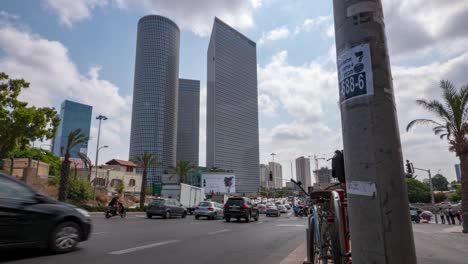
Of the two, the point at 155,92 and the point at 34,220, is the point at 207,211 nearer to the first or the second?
the point at 34,220

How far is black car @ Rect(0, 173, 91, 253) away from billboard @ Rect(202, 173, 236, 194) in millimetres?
77749

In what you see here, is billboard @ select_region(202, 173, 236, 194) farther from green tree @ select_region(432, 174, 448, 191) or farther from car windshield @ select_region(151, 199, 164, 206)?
green tree @ select_region(432, 174, 448, 191)

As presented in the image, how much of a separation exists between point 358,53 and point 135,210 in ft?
131

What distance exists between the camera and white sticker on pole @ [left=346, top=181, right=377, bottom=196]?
6.39 feet

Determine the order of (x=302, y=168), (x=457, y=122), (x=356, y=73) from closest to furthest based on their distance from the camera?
1. (x=356, y=73)
2. (x=457, y=122)
3. (x=302, y=168)

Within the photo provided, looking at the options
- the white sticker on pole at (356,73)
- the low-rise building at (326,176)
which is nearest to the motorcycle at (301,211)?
the low-rise building at (326,176)

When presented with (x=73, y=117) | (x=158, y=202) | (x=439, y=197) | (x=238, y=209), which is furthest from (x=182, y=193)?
(x=73, y=117)

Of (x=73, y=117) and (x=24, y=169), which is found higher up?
(x=73, y=117)

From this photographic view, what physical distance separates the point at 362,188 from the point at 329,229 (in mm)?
3191

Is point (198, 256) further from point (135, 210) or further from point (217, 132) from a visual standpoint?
point (217, 132)

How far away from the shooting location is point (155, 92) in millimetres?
141375

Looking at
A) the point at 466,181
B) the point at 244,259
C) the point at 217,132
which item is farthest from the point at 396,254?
the point at 217,132

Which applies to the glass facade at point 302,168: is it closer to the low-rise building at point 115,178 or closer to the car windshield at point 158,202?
the low-rise building at point 115,178

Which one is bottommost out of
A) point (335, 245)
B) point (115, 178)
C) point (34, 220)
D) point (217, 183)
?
point (335, 245)
